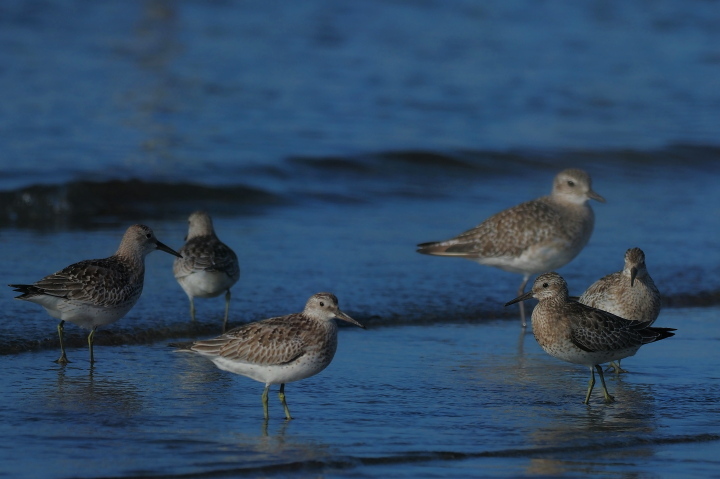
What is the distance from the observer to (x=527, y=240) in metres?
11.6

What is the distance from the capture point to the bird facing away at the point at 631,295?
356 inches

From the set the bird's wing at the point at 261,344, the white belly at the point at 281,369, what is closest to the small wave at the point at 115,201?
the bird's wing at the point at 261,344

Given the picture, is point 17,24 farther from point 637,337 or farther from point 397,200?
point 637,337

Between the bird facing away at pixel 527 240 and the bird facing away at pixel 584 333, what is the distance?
328cm

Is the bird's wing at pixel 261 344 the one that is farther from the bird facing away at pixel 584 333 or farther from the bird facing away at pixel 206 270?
the bird facing away at pixel 206 270

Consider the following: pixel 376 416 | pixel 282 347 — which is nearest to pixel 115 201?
pixel 282 347

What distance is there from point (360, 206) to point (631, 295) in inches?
278

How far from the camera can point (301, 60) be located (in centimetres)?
2398

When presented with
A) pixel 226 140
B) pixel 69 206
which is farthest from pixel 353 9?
pixel 69 206

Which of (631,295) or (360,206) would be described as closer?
(631,295)

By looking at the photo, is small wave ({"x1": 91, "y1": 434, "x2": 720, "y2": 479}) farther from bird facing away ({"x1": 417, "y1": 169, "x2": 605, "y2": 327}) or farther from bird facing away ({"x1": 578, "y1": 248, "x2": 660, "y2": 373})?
bird facing away ({"x1": 417, "y1": 169, "x2": 605, "y2": 327})

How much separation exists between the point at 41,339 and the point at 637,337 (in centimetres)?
451

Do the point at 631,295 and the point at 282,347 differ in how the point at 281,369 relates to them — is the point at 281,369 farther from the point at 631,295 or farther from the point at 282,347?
the point at 631,295

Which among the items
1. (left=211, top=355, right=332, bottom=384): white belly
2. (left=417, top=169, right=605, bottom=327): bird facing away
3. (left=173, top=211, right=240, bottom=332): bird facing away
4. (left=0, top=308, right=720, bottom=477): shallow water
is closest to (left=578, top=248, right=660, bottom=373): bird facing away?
(left=0, top=308, right=720, bottom=477): shallow water
